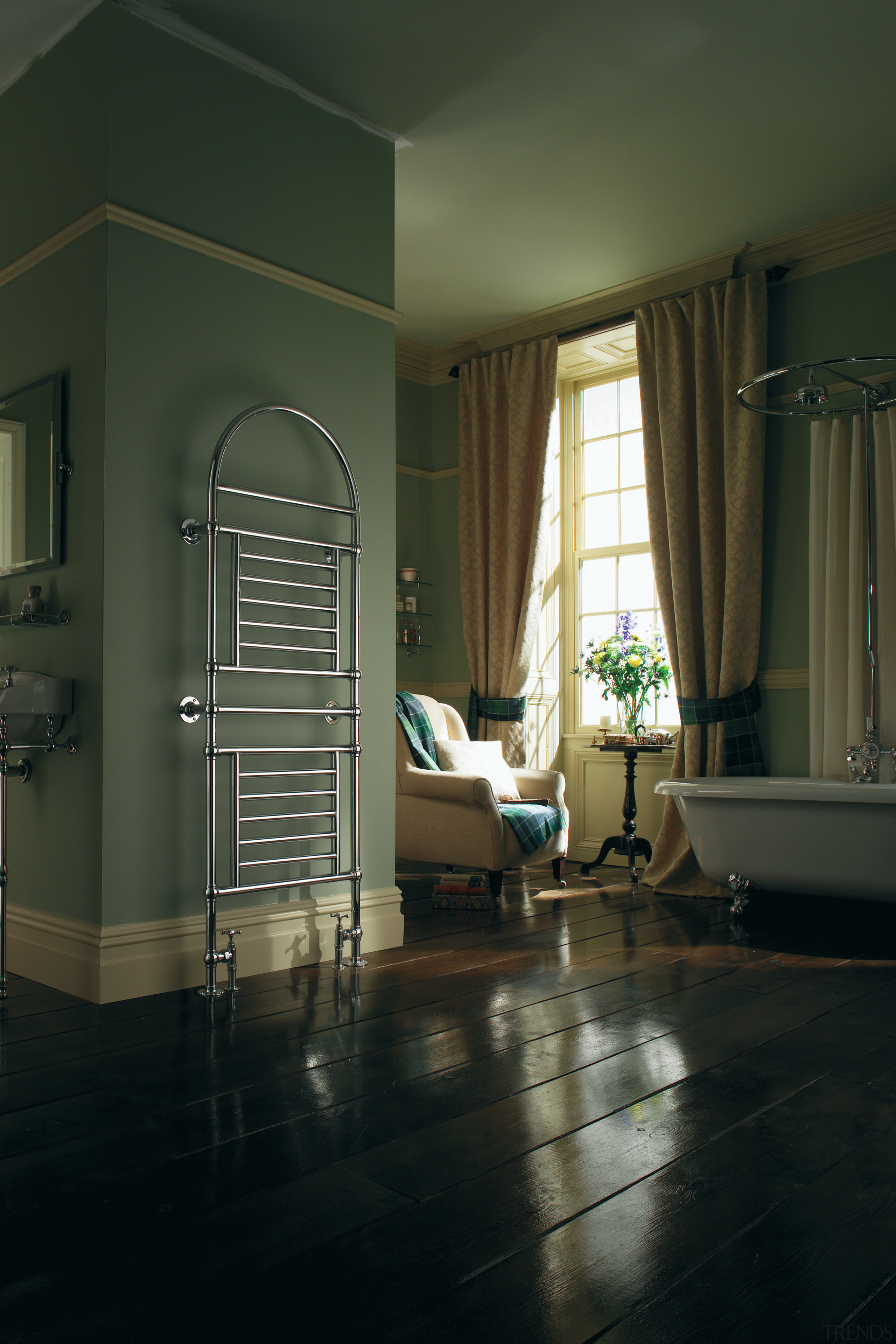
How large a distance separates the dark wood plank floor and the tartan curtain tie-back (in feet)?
8.24

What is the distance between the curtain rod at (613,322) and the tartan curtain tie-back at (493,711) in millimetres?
1972

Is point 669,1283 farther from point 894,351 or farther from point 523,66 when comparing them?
point 894,351

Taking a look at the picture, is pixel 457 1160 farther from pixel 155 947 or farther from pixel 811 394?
pixel 811 394

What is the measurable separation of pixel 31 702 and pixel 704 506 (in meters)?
3.19

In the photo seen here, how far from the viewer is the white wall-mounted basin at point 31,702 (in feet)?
9.17

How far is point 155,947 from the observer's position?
9.54ft

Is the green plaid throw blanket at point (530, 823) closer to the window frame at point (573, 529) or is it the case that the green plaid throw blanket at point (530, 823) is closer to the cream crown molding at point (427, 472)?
the window frame at point (573, 529)

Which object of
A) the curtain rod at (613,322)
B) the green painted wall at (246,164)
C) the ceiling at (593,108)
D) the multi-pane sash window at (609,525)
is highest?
the ceiling at (593,108)

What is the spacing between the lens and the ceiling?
10.3 ft

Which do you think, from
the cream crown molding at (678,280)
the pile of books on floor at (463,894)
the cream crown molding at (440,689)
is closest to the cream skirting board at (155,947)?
the pile of books on floor at (463,894)

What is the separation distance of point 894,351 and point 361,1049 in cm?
375

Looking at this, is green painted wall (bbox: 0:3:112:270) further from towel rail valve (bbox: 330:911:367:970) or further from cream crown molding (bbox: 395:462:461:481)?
cream crown molding (bbox: 395:462:461:481)

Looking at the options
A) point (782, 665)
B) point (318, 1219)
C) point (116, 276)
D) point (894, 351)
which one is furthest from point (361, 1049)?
point (894, 351)

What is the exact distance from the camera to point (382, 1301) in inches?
51.7
